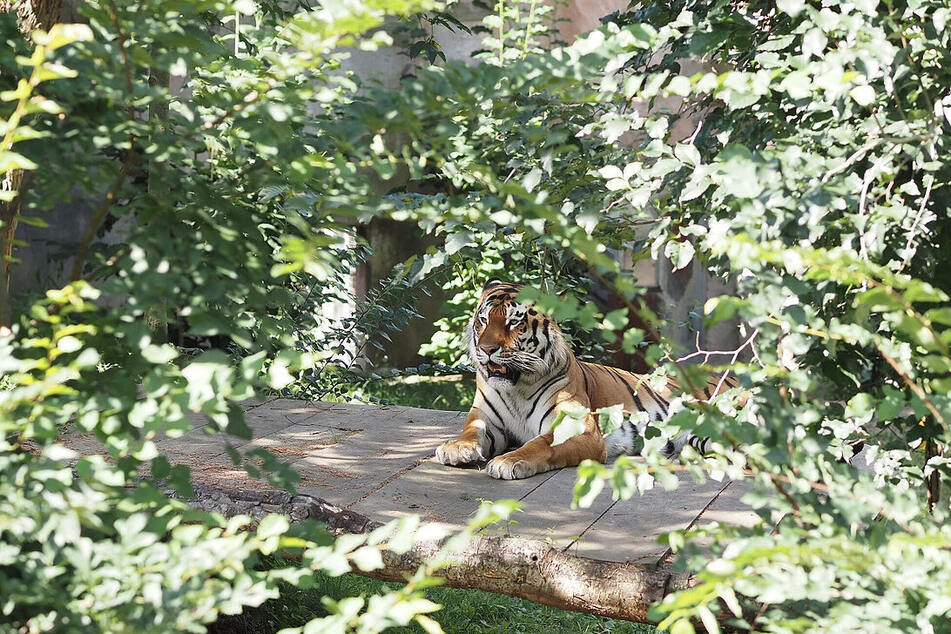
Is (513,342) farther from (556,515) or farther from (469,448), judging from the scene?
(556,515)

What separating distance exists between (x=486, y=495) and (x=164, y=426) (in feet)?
7.96

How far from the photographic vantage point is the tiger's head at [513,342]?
4.22 m

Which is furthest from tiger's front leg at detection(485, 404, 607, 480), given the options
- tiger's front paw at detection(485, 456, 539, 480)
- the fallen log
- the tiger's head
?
the fallen log

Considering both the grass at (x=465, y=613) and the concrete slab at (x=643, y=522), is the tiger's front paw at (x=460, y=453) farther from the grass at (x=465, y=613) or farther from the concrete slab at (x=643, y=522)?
the concrete slab at (x=643, y=522)

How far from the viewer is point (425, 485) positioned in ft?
12.3

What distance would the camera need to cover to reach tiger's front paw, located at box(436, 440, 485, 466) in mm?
4016

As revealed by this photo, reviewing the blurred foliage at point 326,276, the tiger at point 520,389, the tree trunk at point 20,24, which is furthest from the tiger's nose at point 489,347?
the blurred foliage at point 326,276

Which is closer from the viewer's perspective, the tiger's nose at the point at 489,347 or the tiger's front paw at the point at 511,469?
the tiger's front paw at the point at 511,469

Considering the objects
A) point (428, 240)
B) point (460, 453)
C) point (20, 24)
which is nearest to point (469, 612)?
point (460, 453)

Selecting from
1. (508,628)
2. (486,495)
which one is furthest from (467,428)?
(508,628)

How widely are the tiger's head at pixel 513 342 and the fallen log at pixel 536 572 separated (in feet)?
4.91

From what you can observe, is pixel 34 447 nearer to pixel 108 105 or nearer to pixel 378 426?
pixel 378 426

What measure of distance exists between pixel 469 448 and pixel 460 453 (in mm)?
46

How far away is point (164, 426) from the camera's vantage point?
1.33 meters
